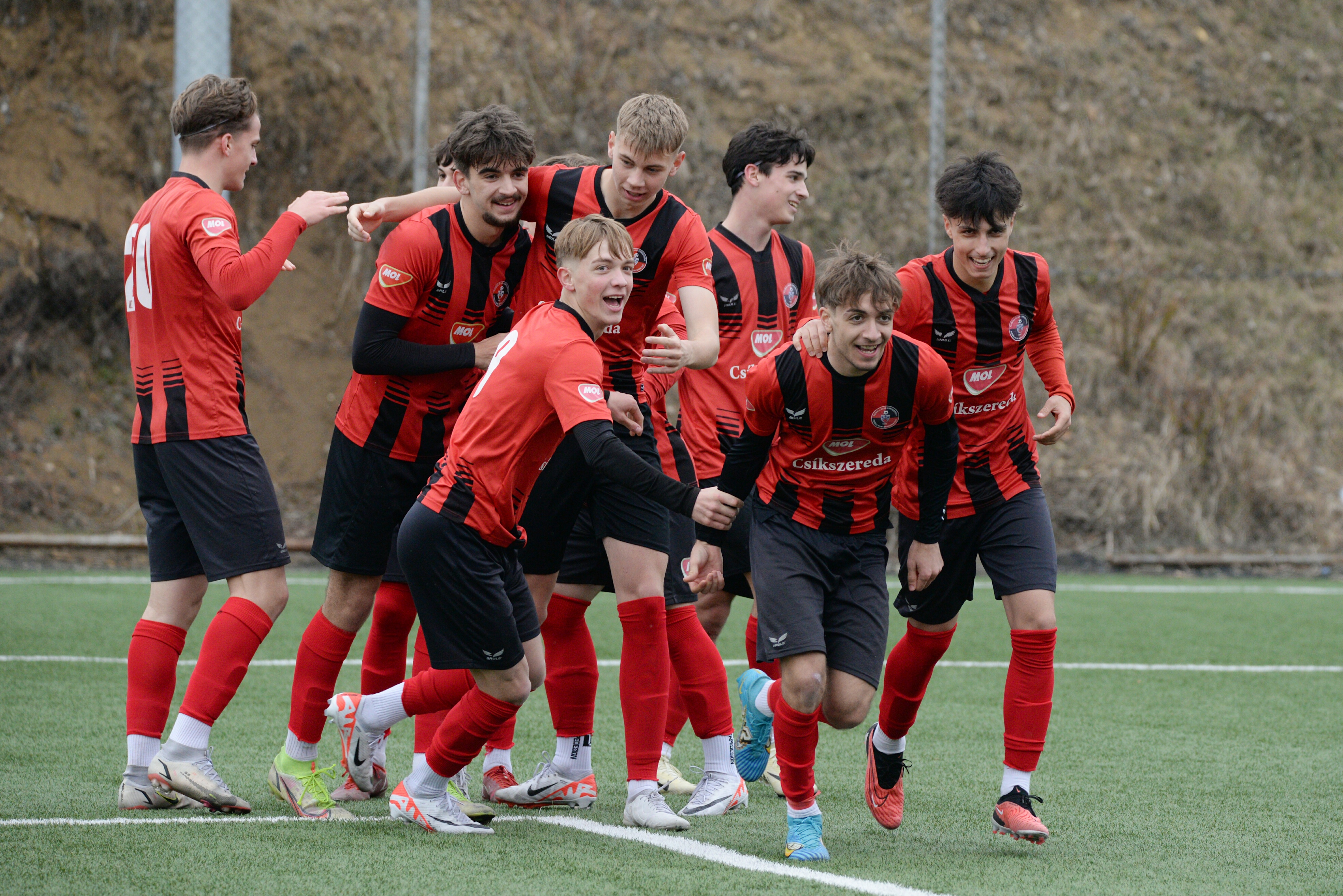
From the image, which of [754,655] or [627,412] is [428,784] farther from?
[754,655]

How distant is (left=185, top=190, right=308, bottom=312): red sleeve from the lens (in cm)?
401

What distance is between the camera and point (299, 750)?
4.30 metres

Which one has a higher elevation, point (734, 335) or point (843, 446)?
point (734, 335)

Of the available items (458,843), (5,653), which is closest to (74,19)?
(5,653)

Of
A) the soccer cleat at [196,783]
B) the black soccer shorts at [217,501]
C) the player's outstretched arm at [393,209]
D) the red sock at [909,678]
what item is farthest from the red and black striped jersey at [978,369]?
the soccer cleat at [196,783]

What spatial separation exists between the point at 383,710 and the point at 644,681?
826 millimetres

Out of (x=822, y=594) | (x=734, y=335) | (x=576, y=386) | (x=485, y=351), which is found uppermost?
(x=734, y=335)

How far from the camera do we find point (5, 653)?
6773 mm

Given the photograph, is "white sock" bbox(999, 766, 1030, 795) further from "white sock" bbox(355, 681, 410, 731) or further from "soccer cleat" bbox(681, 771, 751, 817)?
"white sock" bbox(355, 681, 410, 731)

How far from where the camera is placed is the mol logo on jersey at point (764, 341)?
5.31 m

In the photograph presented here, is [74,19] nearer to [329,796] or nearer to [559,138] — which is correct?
[559,138]

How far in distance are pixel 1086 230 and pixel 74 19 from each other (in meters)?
11.4

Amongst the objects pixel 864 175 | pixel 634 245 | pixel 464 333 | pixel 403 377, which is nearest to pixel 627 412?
pixel 634 245

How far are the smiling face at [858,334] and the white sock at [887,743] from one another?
4.16 feet
